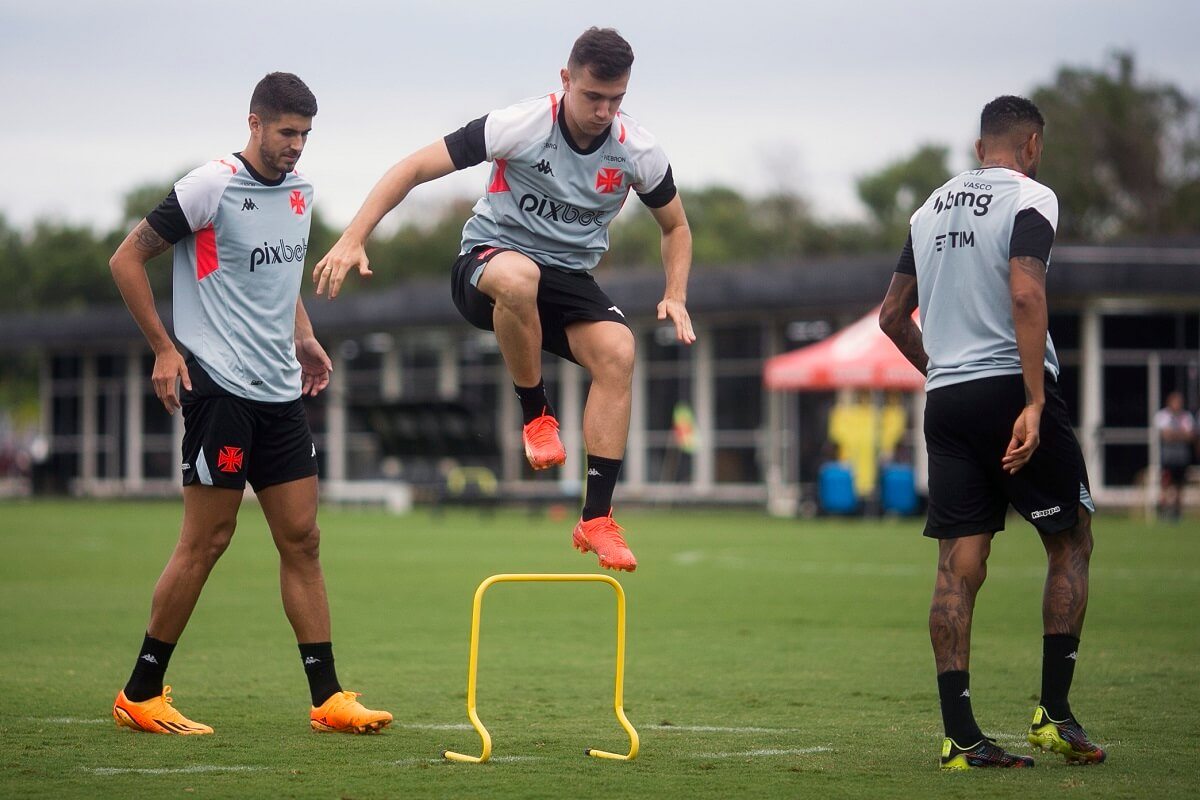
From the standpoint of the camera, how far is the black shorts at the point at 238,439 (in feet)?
23.4

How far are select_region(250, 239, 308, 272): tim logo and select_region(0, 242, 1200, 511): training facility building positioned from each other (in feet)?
63.8

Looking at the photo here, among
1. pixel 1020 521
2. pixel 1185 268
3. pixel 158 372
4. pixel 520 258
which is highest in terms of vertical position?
pixel 1185 268

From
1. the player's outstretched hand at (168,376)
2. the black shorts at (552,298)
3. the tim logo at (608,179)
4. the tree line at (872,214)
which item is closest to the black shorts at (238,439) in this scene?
the player's outstretched hand at (168,376)

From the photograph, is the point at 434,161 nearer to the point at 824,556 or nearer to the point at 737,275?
the point at 824,556

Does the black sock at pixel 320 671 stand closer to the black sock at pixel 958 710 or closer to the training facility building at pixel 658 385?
the black sock at pixel 958 710

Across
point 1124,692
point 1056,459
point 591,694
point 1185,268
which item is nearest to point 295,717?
point 591,694

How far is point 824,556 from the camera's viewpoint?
66.5 ft

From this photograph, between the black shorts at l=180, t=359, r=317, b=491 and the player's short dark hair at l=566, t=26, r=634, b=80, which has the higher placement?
the player's short dark hair at l=566, t=26, r=634, b=80

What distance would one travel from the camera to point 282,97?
7.02 m

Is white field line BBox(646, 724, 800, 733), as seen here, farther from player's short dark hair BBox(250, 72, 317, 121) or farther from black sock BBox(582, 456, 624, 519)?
player's short dark hair BBox(250, 72, 317, 121)

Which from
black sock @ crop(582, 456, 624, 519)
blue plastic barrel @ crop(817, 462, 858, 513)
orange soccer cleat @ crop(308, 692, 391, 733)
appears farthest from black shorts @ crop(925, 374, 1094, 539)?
blue plastic barrel @ crop(817, 462, 858, 513)

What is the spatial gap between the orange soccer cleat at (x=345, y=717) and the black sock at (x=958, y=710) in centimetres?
243

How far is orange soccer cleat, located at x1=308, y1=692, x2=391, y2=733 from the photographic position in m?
6.98

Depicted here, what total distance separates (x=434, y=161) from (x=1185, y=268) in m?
29.6
